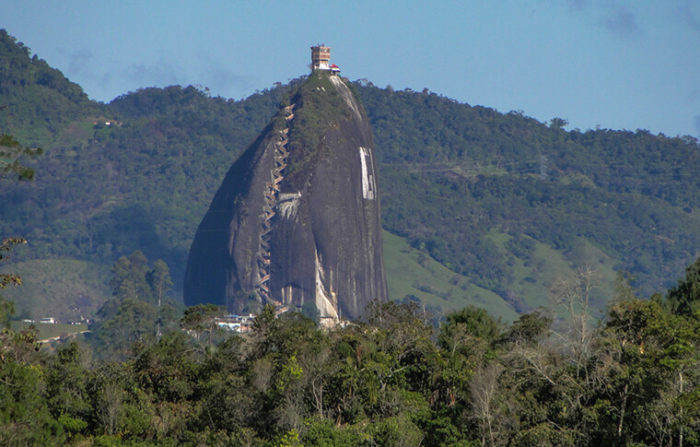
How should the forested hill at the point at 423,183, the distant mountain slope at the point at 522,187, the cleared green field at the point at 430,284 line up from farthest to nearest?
1. the distant mountain slope at the point at 522,187
2. the forested hill at the point at 423,183
3. the cleared green field at the point at 430,284

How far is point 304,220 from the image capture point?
10556 cm

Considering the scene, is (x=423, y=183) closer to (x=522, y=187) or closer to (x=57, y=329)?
(x=522, y=187)

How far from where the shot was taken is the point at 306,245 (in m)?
105

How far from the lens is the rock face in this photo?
104 m

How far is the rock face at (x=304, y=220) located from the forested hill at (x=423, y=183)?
17753 mm

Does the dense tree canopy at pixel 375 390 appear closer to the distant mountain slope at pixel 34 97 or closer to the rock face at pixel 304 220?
the rock face at pixel 304 220

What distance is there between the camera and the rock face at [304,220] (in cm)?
10381

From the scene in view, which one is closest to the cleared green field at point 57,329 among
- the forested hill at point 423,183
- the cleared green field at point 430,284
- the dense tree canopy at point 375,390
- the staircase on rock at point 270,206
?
the staircase on rock at point 270,206

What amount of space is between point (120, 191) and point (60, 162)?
7.91 metres

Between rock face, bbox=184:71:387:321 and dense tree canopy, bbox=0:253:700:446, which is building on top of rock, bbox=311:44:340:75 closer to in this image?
rock face, bbox=184:71:387:321

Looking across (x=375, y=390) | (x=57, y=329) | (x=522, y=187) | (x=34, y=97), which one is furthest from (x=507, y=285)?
(x=375, y=390)

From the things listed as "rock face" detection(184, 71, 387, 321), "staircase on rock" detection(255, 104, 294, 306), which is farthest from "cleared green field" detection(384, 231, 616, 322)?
"staircase on rock" detection(255, 104, 294, 306)

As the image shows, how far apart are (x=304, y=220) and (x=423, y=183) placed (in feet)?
174

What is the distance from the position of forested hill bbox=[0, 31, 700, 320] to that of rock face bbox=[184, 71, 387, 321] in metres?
17.8
